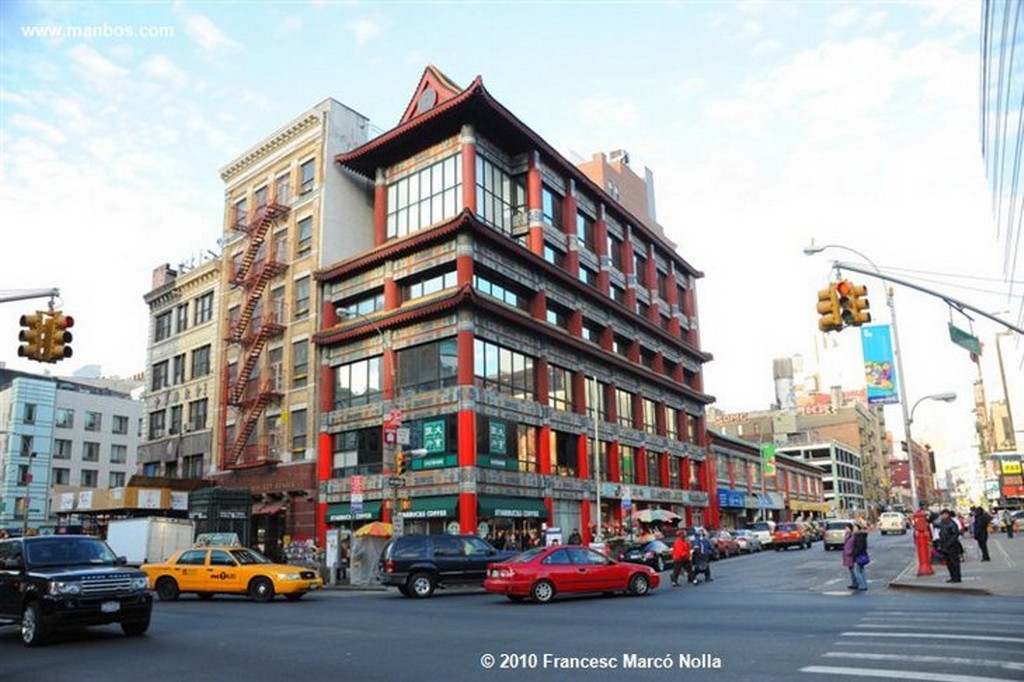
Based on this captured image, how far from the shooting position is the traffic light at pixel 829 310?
17969 mm

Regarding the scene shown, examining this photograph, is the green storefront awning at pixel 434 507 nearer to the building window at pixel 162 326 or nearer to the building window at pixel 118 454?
the building window at pixel 162 326

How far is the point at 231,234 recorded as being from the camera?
185ft

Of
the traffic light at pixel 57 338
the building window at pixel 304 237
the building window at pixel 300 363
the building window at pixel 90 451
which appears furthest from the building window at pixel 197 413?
the traffic light at pixel 57 338

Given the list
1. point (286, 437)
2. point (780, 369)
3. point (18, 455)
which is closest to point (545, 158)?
point (286, 437)

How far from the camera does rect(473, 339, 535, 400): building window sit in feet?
131

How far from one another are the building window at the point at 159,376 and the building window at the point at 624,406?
110 feet

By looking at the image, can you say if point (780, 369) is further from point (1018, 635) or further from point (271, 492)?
point (1018, 635)

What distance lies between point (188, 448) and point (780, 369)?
12622cm

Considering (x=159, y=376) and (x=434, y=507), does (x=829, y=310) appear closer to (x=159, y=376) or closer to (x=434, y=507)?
(x=434, y=507)

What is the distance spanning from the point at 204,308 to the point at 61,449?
36.3 meters

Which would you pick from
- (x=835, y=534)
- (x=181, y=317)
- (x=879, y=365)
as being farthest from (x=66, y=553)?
Answer: (x=181, y=317)

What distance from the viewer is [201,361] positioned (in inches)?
2258

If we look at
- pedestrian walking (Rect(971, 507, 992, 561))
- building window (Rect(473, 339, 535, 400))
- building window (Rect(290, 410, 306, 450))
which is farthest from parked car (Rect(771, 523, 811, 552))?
building window (Rect(290, 410, 306, 450))

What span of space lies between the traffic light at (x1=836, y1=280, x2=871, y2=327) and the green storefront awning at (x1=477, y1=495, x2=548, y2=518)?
75.7 feet
